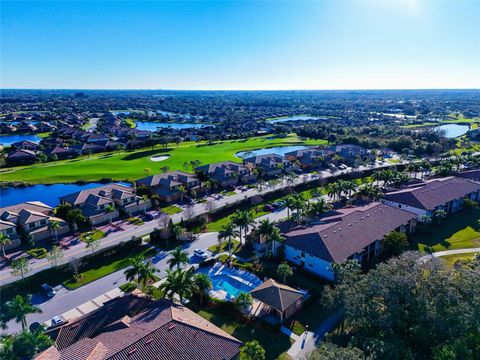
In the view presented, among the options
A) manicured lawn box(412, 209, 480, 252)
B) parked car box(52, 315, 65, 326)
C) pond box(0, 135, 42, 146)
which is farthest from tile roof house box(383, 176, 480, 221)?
pond box(0, 135, 42, 146)

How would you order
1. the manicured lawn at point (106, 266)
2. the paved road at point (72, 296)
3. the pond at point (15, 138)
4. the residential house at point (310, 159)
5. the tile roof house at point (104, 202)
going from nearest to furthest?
the paved road at point (72, 296)
the manicured lawn at point (106, 266)
the tile roof house at point (104, 202)
the residential house at point (310, 159)
the pond at point (15, 138)

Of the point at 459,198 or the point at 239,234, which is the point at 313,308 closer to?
the point at 239,234

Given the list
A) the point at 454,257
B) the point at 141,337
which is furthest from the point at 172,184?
the point at 454,257

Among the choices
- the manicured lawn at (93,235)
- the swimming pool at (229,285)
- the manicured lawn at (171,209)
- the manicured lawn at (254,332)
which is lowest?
the swimming pool at (229,285)

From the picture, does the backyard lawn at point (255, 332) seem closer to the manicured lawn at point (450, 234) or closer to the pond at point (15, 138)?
the manicured lawn at point (450, 234)

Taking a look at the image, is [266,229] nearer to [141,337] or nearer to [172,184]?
[141,337]

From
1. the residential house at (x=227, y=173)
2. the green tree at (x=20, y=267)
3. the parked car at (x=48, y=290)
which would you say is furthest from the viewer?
the residential house at (x=227, y=173)

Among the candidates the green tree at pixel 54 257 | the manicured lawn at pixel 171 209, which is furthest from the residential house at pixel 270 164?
the green tree at pixel 54 257
